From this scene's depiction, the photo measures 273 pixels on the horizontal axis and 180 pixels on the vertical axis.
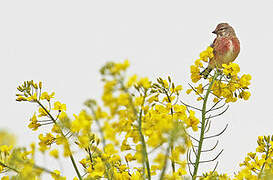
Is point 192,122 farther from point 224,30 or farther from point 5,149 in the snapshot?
point 224,30

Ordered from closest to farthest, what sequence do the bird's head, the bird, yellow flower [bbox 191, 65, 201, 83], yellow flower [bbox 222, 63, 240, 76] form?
yellow flower [bbox 222, 63, 240, 76] < yellow flower [bbox 191, 65, 201, 83] < the bird < the bird's head

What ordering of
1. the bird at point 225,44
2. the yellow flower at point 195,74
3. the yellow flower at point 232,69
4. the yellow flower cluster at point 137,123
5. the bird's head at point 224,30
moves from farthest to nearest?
1. the bird's head at point 224,30
2. the bird at point 225,44
3. the yellow flower at point 195,74
4. the yellow flower at point 232,69
5. the yellow flower cluster at point 137,123

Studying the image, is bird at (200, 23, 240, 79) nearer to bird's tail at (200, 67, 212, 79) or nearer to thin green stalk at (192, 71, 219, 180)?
bird's tail at (200, 67, 212, 79)

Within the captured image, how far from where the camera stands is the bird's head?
15.5ft

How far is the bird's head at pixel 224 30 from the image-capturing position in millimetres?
4730

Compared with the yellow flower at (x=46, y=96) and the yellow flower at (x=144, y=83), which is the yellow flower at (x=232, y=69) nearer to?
the yellow flower at (x=144, y=83)

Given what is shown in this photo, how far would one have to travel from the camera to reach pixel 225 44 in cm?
447

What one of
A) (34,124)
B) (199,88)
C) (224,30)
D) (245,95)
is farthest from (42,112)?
(224,30)

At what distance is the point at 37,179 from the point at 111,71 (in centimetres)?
65

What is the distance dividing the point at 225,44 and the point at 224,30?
346 mm

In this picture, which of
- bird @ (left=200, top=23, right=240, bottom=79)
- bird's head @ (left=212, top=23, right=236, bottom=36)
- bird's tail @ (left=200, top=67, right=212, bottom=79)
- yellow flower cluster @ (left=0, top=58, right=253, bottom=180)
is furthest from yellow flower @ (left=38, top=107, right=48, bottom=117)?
bird's head @ (left=212, top=23, right=236, bottom=36)

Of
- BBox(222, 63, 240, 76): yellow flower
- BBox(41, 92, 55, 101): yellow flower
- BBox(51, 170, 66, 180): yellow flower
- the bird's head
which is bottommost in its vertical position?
BBox(51, 170, 66, 180): yellow flower

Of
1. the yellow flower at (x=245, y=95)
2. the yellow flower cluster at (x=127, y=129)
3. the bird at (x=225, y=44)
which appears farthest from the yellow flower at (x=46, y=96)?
the bird at (x=225, y=44)

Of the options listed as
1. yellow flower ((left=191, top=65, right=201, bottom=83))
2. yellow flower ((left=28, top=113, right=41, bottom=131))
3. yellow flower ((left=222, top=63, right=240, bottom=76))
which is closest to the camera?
yellow flower ((left=28, top=113, right=41, bottom=131))
